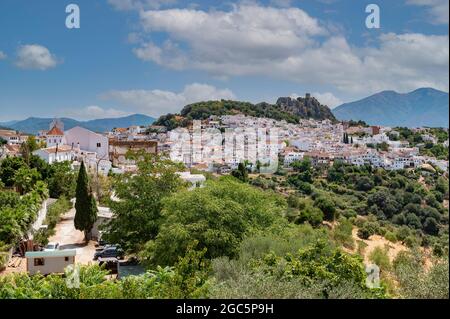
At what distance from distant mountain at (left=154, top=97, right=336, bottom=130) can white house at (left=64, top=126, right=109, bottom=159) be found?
887cm

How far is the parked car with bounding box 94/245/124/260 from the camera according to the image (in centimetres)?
1165

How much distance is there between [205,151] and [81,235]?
851 inches

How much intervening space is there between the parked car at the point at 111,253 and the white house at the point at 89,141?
19.6 meters

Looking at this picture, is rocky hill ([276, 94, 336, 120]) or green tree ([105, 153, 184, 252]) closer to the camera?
green tree ([105, 153, 184, 252])

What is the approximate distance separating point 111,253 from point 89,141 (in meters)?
21.3

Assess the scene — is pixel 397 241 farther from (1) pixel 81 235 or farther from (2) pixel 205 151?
(2) pixel 205 151

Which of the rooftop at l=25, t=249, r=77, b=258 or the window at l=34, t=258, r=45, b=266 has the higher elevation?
the rooftop at l=25, t=249, r=77, b=258

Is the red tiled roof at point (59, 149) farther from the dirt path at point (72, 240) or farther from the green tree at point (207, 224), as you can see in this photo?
the green tree at point (207, 224)

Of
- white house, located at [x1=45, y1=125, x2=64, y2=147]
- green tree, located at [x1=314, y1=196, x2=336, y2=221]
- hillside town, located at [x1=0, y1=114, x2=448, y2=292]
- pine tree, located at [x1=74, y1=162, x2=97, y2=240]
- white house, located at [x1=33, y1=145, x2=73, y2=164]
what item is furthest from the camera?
white house, located at [x1=45, y1=125, x2=64, y2=147]

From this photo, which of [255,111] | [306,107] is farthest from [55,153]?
[306,107]

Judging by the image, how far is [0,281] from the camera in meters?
7.59

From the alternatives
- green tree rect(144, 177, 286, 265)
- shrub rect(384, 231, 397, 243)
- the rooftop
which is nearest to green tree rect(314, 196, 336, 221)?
shrub rect(384, 231, 397, 243)

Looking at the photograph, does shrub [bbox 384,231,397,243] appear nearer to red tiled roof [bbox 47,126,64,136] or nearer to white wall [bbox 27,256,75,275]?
white wall [bbox 27,256,75,275]
